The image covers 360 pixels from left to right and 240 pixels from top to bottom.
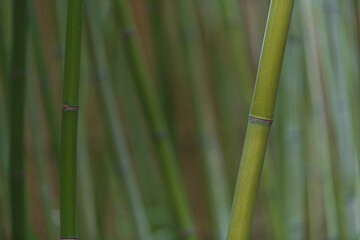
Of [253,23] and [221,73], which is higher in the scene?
[253,23]

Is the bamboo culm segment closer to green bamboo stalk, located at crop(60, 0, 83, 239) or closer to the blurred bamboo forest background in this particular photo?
green bamboo stalk, located at crop(60, 0, 83, 239)

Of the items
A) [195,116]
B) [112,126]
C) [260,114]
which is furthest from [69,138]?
[195,116]

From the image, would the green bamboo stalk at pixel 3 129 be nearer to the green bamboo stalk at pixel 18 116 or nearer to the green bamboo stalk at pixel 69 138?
the green bamboo stalk at pixel 18 116

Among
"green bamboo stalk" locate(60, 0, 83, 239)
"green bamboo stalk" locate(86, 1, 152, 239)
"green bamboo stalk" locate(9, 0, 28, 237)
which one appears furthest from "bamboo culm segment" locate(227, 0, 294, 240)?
"green bamboo stalk" locate(86, 1, 152, 239)

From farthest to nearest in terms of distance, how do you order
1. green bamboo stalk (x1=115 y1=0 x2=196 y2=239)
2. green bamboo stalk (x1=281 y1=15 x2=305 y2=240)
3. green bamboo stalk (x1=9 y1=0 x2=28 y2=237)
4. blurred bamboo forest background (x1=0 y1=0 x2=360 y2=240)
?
green bamboo stalk (x1=281 y1=15 x2=305 y2=240)
blurred bamboo forest background (x1=0 y1=0 x2=360 y2=240)
green bamboo stalk (x1=115 y1=0 x2=196 y2=239)
green bamboo stalk (x1=9 y1=0 x2=28 y2=237)

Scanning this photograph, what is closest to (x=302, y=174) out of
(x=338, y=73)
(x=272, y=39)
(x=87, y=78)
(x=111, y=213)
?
(x=338, y=73)

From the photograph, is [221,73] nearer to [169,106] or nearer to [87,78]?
[169,106]
